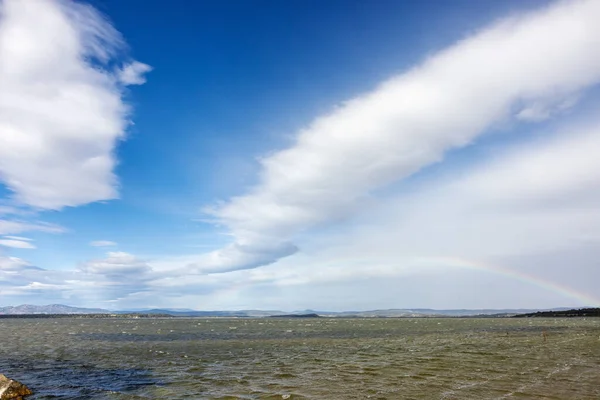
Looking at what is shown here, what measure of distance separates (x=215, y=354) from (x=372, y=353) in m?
19.4

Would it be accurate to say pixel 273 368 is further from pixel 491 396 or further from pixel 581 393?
pixel 581 393

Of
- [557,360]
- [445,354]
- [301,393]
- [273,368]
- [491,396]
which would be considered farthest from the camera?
[445,354]

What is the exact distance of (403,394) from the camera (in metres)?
24.8

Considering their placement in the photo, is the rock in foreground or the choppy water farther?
the choppy water

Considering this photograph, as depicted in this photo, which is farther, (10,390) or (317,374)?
(317,374)

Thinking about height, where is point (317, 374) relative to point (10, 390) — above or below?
below

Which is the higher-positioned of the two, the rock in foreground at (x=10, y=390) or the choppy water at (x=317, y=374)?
the rock in foreground at (x=10, y=390)

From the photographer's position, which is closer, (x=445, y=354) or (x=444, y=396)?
(x=444, y=396)

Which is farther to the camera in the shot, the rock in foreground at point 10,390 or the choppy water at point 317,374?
the choppy water at point 317,374

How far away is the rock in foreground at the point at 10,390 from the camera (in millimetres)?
24719

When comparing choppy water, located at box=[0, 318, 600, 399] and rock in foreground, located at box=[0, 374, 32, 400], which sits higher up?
rock in foreground, located at box=[0, 374, 32, 400]

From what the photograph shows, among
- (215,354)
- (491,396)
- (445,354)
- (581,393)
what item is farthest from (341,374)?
(215,354)

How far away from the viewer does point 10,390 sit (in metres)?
25.1

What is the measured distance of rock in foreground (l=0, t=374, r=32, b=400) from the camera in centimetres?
2472
